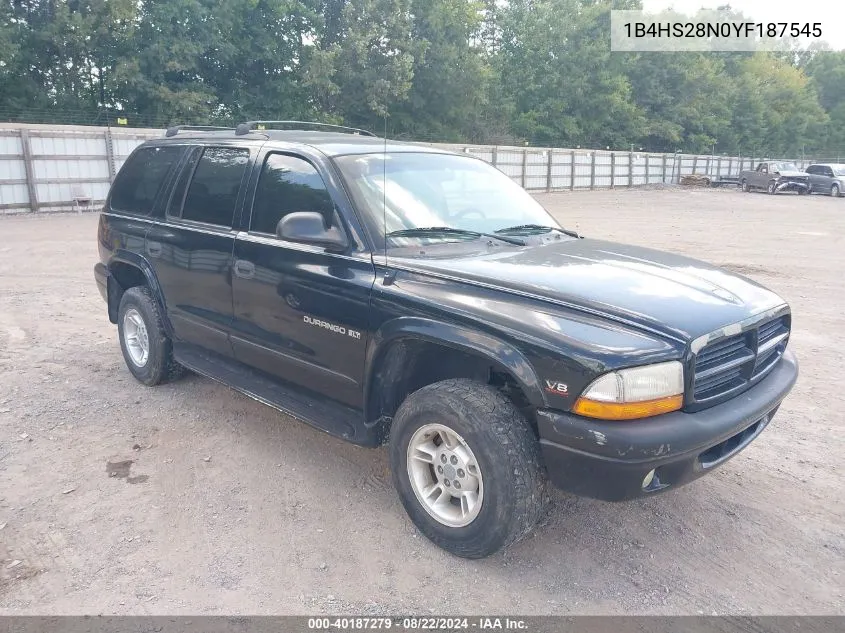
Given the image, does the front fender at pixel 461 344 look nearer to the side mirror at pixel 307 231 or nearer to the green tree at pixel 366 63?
the side mirror at pixel 307 231

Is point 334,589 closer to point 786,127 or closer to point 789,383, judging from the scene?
point 789,383

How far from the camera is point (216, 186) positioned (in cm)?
432

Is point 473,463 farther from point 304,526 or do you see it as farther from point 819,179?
point 819,179

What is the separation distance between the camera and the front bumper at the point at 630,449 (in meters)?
2.59

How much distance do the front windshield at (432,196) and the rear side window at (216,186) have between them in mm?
866

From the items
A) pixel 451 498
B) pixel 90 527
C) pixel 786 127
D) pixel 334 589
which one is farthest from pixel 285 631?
pixel 786 127

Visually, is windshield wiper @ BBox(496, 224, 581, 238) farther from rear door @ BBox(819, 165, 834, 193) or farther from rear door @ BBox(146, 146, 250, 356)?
rear door @ BBox(819, 165, 834, 193)

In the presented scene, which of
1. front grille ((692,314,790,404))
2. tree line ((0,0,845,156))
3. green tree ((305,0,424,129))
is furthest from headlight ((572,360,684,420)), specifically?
green tree ((305,0,424,129))

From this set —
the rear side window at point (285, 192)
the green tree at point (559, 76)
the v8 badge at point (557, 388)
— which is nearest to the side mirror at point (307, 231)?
the rear side window at point (285, 192)

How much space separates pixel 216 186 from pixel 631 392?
298 centimetres

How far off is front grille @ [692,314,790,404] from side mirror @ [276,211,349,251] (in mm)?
1793

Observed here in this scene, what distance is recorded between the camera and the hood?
9.25 feet

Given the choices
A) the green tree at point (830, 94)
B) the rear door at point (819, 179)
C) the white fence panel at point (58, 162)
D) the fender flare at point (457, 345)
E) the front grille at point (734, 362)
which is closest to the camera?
the fender flare at point (457, 345)

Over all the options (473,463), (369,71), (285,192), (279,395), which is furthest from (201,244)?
(369,71)
